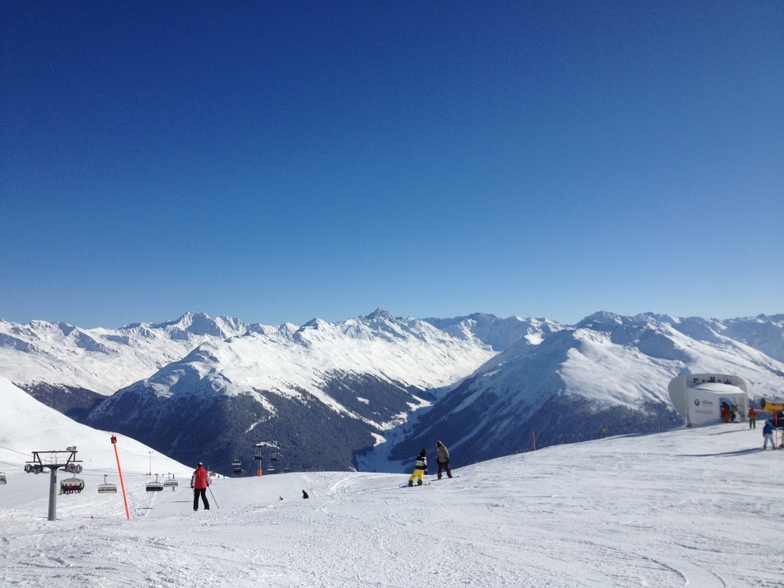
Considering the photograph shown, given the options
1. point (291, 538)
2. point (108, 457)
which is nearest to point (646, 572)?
point (291, 538)

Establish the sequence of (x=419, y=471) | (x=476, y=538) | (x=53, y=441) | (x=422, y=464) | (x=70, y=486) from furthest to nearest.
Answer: (x=53, y=441), (x=70, y=486), (x=422, y=464), (x=419, y=471), (x=476, y=538)

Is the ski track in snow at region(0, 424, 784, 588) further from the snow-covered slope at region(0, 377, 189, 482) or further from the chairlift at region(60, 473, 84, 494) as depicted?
the snow-covered slope at region(0, 377, 189, 482)

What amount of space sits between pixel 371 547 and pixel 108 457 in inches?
1923

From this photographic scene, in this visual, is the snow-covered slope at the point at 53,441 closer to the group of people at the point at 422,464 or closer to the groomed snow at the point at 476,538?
the groomed snow at the point at 476,538

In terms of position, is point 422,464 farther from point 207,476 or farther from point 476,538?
point 476,538

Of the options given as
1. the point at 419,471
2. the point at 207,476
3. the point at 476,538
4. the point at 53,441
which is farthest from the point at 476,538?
the point at 53,441

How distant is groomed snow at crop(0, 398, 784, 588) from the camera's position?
935cm

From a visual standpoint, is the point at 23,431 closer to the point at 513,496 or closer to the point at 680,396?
the point at 513,496

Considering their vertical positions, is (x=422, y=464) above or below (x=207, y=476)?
above

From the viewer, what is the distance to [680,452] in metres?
26.0

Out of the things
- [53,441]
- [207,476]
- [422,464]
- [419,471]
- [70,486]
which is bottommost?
[53,441]

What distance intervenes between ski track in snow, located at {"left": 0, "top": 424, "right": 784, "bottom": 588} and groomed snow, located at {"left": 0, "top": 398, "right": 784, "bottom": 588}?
0.15 feet

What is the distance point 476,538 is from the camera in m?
12.4

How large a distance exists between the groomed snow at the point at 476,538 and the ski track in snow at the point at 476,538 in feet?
0.15
